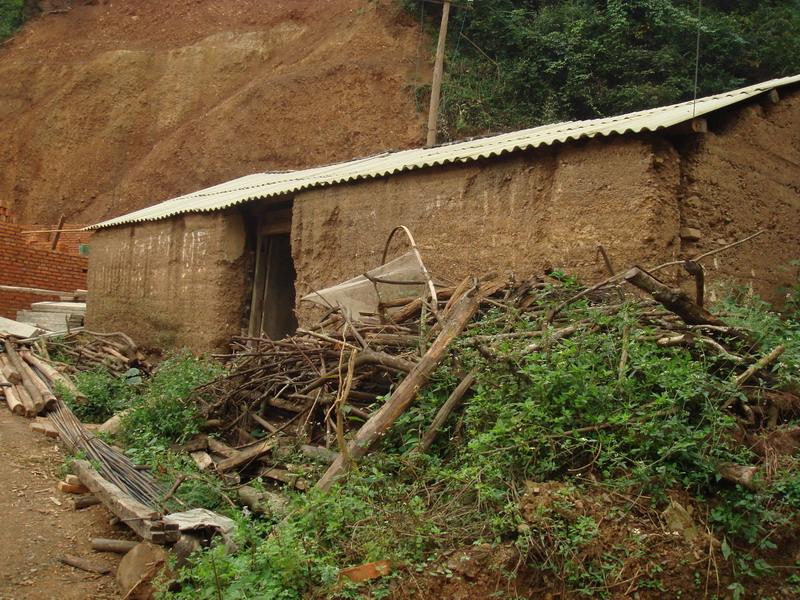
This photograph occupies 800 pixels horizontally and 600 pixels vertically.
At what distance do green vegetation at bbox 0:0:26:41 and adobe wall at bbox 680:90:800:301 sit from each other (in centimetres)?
2893

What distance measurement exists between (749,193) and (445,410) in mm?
4357

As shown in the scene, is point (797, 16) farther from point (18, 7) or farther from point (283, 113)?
point (18, 7)

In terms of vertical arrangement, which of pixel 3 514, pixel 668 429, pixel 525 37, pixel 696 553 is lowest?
pixel 3 514

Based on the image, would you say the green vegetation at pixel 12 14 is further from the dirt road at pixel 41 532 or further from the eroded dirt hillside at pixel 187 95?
the dirt road at pixel 41 532

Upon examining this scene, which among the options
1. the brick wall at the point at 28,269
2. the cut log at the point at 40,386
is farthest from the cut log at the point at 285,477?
the brick wall at the point at 28,269

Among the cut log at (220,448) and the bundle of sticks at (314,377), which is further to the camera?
the cut log at (220,448)

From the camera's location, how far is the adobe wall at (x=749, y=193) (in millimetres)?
7469

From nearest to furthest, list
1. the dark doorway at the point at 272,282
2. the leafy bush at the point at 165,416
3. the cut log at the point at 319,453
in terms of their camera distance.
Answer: the cut log at the point at 319,453 → the leafy bush at the point at 165,416 → the dark doorway at the point at 272,282

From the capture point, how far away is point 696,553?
14.0 ft

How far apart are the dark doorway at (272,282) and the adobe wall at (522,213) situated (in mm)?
1748

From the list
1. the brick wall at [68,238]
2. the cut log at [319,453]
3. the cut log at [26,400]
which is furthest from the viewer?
the brick wall at [68,238]

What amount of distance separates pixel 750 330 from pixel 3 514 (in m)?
5.36

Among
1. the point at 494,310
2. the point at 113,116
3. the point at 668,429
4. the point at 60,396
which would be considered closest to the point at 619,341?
the point at 668,429

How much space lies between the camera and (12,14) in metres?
29.9
